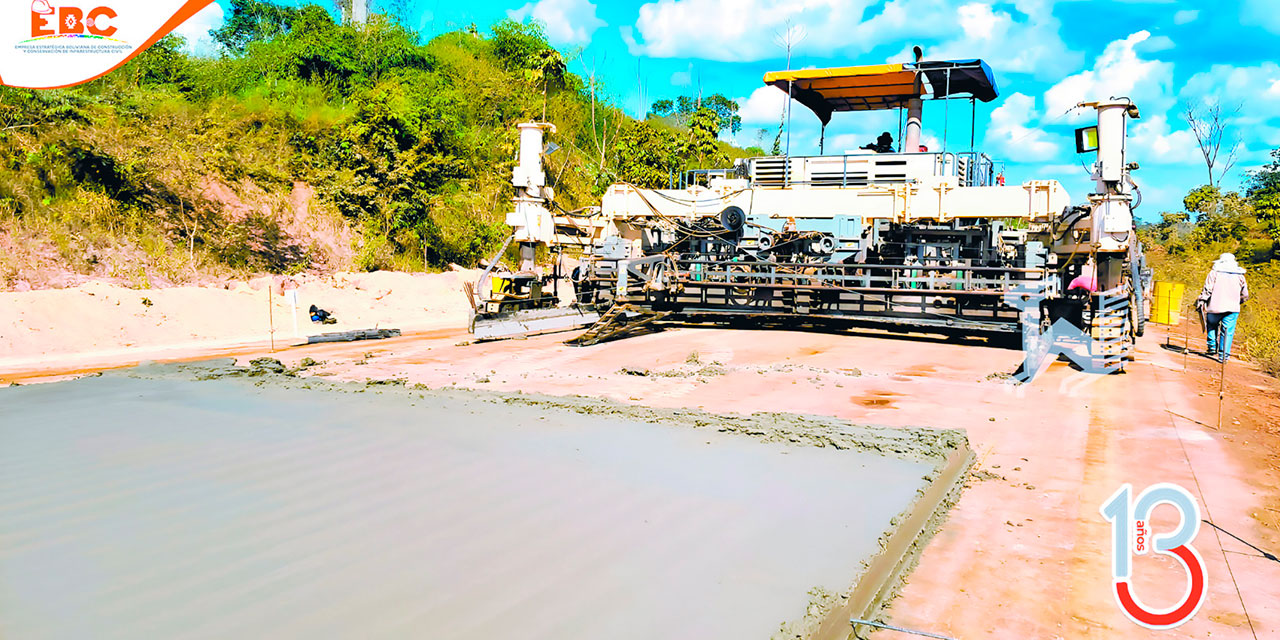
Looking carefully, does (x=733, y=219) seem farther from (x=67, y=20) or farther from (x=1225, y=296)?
(x=67, y=20)

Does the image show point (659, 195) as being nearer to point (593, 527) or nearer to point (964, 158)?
point (964, 158)

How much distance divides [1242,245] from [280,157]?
28.4m

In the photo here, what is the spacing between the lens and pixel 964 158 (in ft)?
48.6

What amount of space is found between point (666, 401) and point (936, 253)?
8261 mm

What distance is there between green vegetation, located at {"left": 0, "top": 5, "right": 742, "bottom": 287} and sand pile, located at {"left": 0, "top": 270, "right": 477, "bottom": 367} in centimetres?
152

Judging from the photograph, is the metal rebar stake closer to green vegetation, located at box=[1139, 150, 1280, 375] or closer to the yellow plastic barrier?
green vegetation, located at box=[1139, 150, 1280, 375]

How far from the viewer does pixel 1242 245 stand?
2559cm

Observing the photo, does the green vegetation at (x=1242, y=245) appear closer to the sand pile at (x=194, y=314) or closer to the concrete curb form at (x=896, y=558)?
the concrete curb form at (x=896, y=558)

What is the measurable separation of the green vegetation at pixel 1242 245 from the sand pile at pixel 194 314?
47.3 feet

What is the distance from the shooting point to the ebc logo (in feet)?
45.0

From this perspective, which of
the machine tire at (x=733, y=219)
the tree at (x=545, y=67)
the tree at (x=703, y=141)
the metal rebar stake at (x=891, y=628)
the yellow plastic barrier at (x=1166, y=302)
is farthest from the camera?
the tree at (x=545, y=67)

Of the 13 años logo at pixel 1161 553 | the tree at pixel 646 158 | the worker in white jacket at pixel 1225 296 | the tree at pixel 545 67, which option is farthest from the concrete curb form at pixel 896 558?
the tree at pixel 545 67

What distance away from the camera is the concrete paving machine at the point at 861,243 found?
11.3 metres

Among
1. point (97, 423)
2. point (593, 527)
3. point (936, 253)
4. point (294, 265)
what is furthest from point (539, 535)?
point (294, 265)
